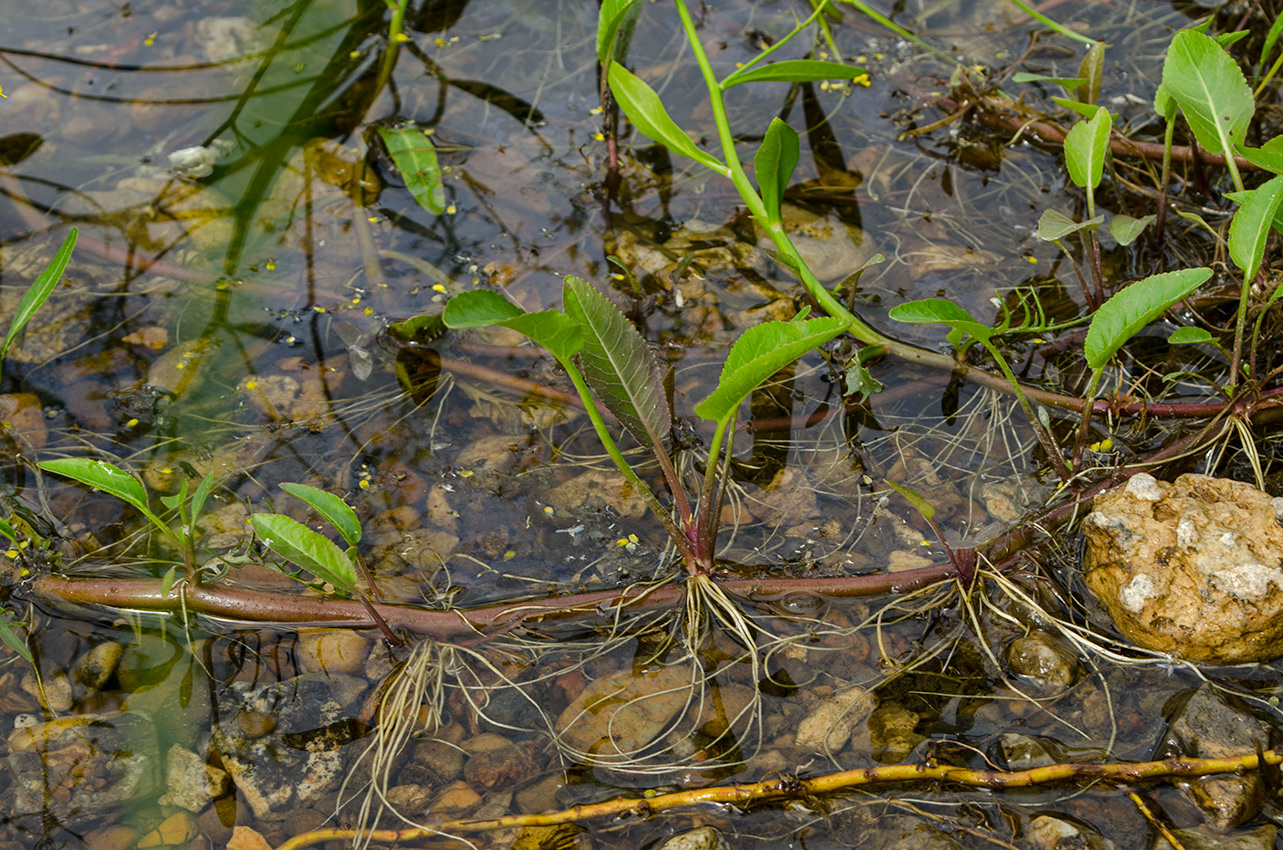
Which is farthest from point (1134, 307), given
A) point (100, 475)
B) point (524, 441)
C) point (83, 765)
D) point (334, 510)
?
point (83, 765)

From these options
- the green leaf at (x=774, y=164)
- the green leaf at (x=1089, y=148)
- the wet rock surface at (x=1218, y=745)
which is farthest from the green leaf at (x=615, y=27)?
the wet rock surface at (x=1218, y=745)

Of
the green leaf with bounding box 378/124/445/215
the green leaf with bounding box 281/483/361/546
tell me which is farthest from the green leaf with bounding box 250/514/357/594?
the green leaf with bounding box 378/124/445/215

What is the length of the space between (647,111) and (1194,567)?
188 cm

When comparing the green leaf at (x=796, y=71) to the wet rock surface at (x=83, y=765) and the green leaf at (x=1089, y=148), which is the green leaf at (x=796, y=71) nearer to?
the green leaf at (x=1089, y=148)

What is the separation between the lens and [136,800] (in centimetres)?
203

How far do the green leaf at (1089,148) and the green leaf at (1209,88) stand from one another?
197 millimetres

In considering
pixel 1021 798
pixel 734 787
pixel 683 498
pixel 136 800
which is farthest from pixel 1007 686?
pixel 136 800

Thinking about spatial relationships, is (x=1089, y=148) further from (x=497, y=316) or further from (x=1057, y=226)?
(x=497, y=316)

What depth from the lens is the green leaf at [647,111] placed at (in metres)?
2.57

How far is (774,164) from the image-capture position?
2510 millimetres

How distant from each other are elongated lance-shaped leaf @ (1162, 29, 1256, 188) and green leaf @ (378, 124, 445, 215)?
2.35 metres

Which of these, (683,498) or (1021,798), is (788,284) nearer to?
(683,498)

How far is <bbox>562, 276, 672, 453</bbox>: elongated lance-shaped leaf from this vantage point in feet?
6.36

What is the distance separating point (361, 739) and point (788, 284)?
194 cm
